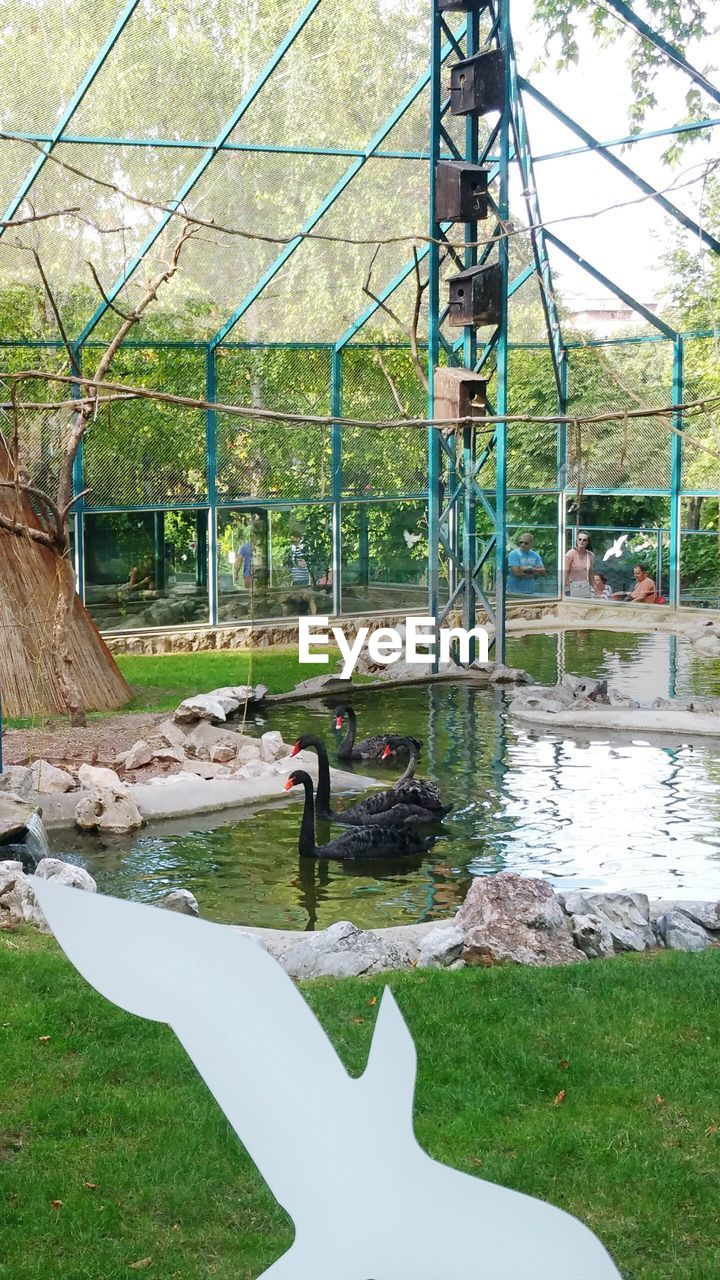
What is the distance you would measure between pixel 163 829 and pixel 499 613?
7.54m

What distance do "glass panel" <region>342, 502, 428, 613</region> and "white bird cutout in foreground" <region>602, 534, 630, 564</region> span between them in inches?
130

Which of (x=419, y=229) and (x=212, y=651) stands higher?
(x=419, y=229)

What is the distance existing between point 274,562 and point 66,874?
1196 cm

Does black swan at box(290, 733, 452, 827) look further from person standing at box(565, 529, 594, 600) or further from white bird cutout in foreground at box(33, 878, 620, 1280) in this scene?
person standing at box(565, 529, 594, 600)

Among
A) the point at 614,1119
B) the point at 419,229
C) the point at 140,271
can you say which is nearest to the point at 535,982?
the point at 614,1119

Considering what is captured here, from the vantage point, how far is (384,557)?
65.5 feet

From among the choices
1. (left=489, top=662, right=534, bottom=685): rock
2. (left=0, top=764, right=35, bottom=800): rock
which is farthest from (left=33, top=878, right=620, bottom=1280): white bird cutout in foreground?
(left=489, top=662, right=534, bottom=685): rock

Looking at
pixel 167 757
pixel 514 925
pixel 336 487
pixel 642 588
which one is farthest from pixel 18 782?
pixel 642 588

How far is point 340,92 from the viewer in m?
15.7

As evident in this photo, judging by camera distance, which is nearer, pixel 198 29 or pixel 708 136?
pixel 198 29

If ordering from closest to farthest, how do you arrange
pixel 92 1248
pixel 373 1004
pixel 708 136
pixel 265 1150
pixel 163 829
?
1. pixel 265 1150
2. pixel 92 1248
3. pixel 373 1004
4. pixel 163 829
5. pixel 708 136

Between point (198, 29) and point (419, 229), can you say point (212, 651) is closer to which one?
point (419, 229)

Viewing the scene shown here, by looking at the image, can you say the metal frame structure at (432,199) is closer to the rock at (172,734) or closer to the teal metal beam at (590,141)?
the teal metal beam at (590,141)

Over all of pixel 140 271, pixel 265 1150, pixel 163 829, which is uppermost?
pixel 140 271
